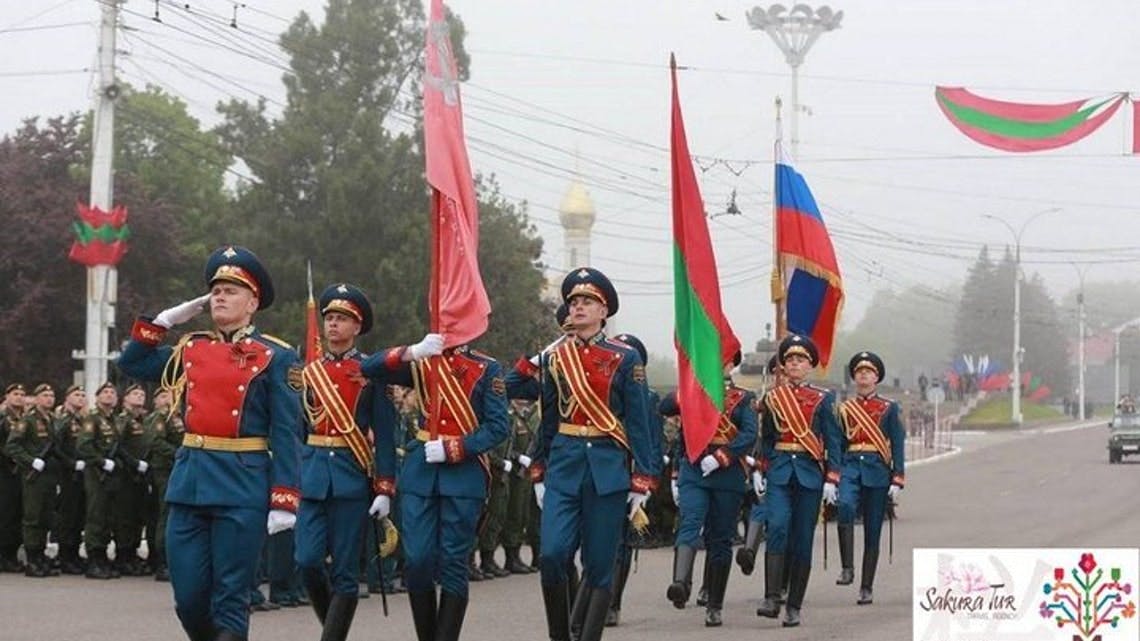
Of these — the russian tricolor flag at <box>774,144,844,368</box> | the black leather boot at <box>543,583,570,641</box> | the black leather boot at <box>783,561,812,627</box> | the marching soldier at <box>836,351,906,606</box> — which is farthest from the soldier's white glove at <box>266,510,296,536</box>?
the marching soldier at <box>836,351,906,606</box>

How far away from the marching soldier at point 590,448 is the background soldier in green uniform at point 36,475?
8226 millimetres

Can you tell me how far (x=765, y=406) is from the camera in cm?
1471

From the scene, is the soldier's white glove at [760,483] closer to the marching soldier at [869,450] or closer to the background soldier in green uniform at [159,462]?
the marching soldier at [869,450]

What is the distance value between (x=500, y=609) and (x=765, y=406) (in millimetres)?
2479

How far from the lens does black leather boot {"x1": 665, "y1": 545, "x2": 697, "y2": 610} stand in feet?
45.6

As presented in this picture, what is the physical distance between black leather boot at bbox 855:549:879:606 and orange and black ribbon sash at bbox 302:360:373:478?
5.80 meters

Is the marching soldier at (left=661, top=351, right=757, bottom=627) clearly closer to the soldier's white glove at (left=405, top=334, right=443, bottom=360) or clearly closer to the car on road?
the soldier's white glove at (left=405, top=334, right=443, bottom=360)

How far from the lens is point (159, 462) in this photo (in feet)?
58.5

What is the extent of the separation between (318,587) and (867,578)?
237 inches

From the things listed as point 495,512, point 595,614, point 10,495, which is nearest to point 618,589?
point 595,614

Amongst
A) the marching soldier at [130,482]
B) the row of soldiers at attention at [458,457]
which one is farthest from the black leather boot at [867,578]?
the marching soldier at [130,482]

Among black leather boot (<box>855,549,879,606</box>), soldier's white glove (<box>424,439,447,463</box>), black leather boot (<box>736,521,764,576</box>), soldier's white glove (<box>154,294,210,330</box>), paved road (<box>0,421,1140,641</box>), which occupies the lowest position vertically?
paved road (<box>0,421,1140,641</box>)

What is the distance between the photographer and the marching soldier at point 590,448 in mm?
10898

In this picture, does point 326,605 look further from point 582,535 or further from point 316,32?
point 316,32
